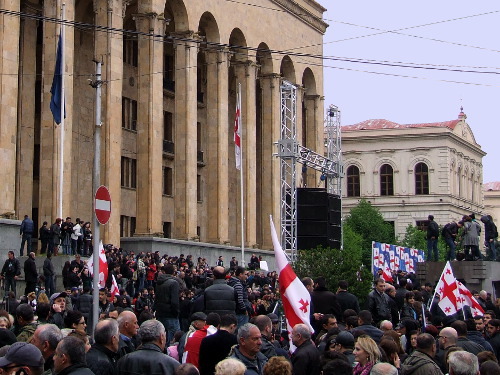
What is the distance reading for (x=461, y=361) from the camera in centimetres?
905

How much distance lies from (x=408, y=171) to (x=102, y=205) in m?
70.7

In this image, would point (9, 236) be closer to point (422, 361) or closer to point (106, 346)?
point (106, 346)

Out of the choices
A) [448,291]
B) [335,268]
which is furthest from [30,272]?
[448,291]

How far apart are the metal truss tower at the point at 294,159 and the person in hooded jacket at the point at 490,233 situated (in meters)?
7.64

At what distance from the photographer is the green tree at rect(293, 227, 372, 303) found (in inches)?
1107

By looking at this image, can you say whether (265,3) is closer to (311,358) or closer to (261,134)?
Answer: (261,134)

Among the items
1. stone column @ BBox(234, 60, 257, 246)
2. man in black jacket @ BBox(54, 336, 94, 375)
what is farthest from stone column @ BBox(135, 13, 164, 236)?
man in black jacket @ BBox(54, 336, 94, 375)

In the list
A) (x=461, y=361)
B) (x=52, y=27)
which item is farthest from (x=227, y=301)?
(x=52, y=27)

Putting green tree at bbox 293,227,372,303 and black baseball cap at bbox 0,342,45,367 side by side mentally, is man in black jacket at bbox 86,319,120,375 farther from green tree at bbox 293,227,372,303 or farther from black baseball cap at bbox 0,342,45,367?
green tree at bbox 293,227,372,303

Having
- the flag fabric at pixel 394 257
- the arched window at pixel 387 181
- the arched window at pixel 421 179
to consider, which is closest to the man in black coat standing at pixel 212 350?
the flag fabric at pixel 394 257

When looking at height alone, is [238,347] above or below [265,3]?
below

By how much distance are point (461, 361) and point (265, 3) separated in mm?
45557

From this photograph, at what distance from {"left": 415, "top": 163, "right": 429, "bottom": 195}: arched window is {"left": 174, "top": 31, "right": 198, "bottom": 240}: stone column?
42269mm

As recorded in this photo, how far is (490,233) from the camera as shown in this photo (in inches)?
1233
